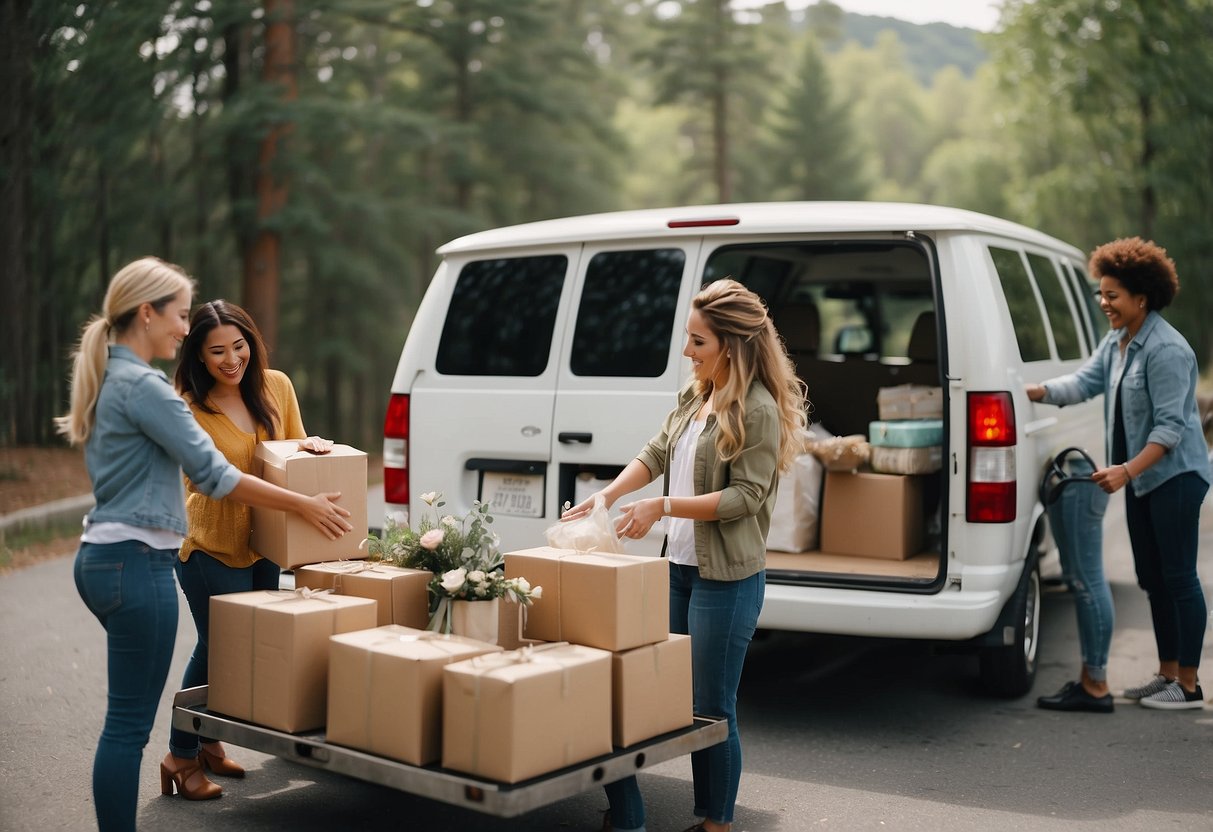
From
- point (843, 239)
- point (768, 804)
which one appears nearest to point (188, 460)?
point (768, 804)

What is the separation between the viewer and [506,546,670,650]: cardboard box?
3.77 metres

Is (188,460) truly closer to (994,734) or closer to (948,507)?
(948,507)

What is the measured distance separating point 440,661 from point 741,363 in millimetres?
1326

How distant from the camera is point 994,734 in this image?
5.50m

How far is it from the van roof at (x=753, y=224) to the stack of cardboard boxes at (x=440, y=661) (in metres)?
1.92

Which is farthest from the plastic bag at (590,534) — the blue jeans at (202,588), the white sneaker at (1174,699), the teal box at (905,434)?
the white sneaker at (1174,699)

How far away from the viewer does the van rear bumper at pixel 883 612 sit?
5.09m

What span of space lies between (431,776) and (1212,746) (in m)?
3.64

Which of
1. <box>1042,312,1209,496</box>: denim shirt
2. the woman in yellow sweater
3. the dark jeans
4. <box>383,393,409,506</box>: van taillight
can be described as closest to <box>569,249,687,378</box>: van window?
<box>383,393,409,506</box>: van taillight

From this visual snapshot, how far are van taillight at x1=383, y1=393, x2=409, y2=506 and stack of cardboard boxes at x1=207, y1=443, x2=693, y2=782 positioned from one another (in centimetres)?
161

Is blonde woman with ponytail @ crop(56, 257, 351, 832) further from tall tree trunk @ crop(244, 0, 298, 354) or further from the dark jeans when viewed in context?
tall tree trunk @ crop(244, 0, 298, 354)

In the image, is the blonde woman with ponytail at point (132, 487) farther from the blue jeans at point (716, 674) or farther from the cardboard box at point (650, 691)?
the blue jeans at point (716, 674)

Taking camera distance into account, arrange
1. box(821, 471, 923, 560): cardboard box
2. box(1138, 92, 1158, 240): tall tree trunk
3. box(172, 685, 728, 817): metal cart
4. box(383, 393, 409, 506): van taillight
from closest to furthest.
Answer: box(172, 685, 728, 817): metal cart
box(383, 393, 409, 506): van taillight
box(821, 471, 923, 560): cardboard box
box(1138, 92, 1158, 240): tall tree trunk

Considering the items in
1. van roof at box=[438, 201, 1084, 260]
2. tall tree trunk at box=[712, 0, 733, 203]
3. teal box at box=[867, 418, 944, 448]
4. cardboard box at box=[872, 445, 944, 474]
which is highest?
tall tree trunk at box=[712, 0, 733, 203]
